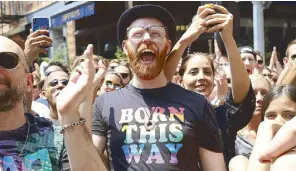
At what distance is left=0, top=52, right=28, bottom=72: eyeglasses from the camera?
7.98ft

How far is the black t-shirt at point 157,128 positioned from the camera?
8.66 ft

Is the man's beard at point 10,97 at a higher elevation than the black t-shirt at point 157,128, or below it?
higher

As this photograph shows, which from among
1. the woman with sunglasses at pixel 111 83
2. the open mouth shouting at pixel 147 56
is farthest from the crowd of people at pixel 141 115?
the woman with sunglasses at pixel 111 83

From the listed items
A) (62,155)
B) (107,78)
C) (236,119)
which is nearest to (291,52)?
(107,78)

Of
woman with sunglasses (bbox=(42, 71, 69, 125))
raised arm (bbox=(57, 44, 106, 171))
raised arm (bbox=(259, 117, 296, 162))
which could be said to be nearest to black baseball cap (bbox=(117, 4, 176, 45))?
raised arm (bbox=(57, 44, 106, 171))

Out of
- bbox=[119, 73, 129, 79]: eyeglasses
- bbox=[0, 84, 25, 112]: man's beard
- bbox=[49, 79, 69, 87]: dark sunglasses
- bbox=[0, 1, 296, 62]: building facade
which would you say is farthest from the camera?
bbox=[0, 1, 296, 62]: building facade

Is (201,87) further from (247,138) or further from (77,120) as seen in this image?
(77,120)

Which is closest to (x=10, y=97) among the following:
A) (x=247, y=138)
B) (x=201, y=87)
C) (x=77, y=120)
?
(x=77, y=120)

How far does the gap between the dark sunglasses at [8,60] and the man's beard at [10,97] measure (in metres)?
0.10

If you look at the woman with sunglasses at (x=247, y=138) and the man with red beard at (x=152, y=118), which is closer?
the man with red beard at (x=152, y=118)

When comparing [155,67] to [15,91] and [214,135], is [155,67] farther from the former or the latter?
[15,91]

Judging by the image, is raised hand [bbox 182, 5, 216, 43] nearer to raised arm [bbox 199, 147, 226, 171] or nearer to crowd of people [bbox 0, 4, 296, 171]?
crowd of people [bbox 0, 4, 296, 171]

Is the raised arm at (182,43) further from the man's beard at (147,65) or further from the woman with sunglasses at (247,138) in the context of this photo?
the woman with sunglasses at (247,138)

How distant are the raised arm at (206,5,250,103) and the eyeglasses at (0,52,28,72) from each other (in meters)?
1.13
